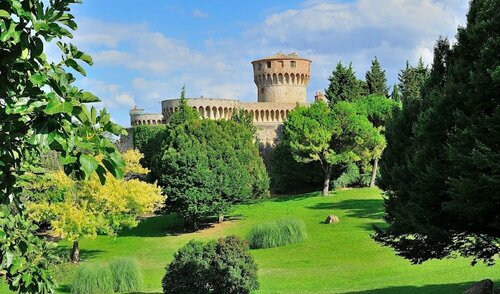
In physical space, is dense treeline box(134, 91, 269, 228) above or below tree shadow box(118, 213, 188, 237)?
above

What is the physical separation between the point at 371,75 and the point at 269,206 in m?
22.9

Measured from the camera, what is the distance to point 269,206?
48.0m

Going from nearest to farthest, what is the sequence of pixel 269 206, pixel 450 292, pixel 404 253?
pixel 404 253 < pixel 450 292 < pixel 269 206

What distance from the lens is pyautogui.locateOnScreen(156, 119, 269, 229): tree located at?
39.1 m

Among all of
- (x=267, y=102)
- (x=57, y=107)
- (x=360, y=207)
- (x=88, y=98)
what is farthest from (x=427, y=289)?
(x=267, y=102)

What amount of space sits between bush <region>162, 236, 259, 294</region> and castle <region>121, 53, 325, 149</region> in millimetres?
44140

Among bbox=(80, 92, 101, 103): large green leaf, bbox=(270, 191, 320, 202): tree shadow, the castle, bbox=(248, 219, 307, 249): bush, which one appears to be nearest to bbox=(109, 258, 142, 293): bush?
bbox=(248, 219, 307, 249): bush

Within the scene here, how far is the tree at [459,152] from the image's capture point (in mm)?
11484

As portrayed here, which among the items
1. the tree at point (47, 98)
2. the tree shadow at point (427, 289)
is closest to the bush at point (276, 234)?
the tree shadow at point (427, 289)

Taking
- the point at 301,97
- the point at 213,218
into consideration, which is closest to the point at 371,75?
the point at 301,97

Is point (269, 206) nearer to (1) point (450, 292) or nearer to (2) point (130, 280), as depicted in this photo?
(2) point (130, 280)

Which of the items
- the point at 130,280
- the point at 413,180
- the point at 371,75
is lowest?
the point at 130,280

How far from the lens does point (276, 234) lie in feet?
107

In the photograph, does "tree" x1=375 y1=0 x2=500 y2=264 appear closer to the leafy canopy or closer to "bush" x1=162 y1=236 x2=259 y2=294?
"bush" x1=162 y1=236 x2=259 y2=294
